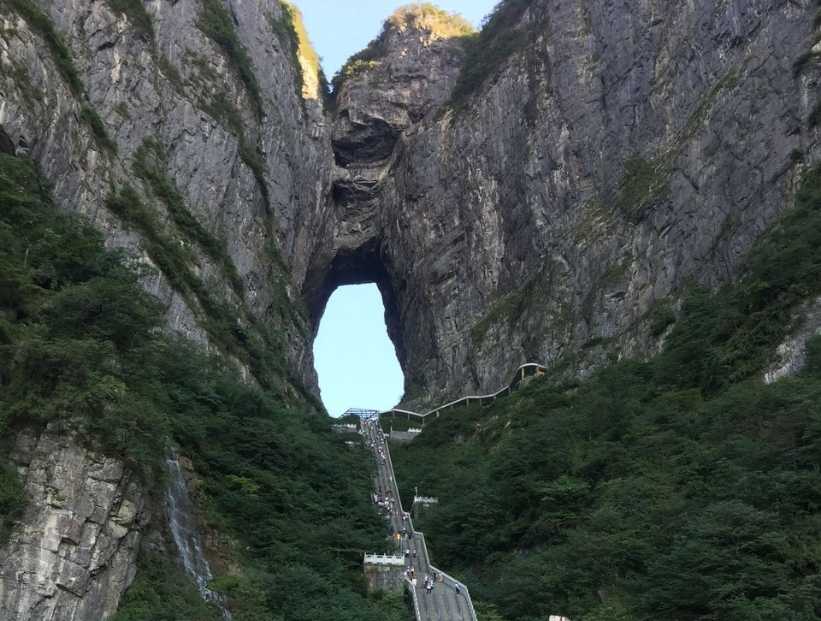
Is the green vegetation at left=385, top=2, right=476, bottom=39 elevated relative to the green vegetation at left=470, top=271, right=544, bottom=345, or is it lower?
elevated

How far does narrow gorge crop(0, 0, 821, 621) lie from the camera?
2356 centimetres

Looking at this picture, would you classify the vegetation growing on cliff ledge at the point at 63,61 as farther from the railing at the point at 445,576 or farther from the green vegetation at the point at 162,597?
the green vegetation at the point at 162,597

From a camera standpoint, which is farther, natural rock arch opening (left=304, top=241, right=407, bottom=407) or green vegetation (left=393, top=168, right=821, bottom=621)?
natural rock arch opening (left=304, top=241, right=407, bottom=407)

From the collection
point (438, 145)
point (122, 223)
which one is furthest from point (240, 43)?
point (122, 223)

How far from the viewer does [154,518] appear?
24812 millimetres

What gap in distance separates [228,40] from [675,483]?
49645mm

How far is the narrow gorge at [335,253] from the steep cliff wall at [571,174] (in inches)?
10.3

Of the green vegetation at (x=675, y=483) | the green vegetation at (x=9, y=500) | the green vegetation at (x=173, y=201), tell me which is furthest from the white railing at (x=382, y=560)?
the green vegetation at (x=173, y=201)

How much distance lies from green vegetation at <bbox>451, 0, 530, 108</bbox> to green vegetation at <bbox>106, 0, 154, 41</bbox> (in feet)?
116

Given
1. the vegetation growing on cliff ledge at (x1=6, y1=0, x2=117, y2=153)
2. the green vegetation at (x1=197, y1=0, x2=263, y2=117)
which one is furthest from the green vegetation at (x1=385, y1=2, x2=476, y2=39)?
the vegetation growing on cliff ledge at (x1=6, y1=0, x2=117, y2=153)

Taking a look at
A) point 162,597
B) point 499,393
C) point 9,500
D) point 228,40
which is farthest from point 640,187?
point 9,500

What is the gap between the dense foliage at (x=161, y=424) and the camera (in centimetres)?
2306

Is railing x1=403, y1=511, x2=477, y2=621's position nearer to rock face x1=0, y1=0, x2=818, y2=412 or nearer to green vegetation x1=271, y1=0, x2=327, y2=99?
rock face x1=0, y1=0, x2=818, y2=412

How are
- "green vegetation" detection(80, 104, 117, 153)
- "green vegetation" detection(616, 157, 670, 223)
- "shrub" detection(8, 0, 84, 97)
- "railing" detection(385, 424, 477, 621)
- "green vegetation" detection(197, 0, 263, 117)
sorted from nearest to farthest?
1. "railing" detection(385, 424, 477, 621)
2. "shrub" detection(8, 0, 84, 97)
3. "green vegetation" detection(80, 104, 117, 153)
4. "green vegetation" detection(616, 157, 670, 223)
5. "green vegetation" detection(197, 0, 263, 117)
